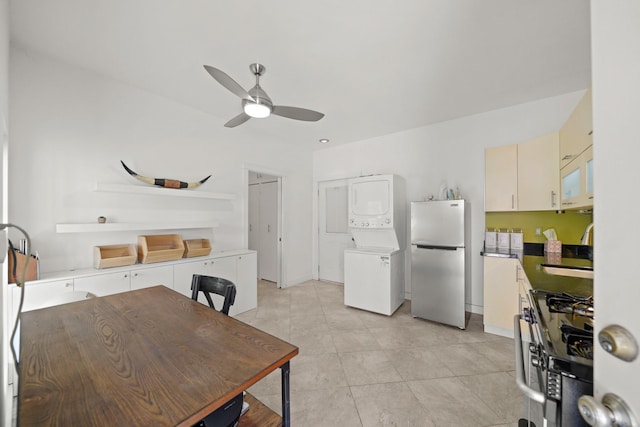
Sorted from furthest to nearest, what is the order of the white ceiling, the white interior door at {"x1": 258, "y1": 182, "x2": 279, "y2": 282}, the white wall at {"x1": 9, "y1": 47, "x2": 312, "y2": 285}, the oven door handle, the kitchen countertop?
the white interior door at {"x1": 258, "y1": 182, "x2": 279, "y2": 282} → the white wall at {"x1": 9, "y1": 47, "x2": 312, "y2": 285} → the white ceiling → the kitchen countertop → the oven door handle

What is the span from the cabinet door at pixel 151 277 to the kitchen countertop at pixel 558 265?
3.12 metres

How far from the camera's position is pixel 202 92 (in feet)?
8.71

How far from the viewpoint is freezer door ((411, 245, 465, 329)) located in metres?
2.78

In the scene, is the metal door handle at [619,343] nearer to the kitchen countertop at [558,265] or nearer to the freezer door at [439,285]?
the kitchen countertop at [558,265]

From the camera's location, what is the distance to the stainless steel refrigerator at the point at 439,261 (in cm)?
278

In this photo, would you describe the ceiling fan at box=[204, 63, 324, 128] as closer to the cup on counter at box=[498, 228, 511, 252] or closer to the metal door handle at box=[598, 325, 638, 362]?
the metal door handle at box=[598, 325, 638, 362]

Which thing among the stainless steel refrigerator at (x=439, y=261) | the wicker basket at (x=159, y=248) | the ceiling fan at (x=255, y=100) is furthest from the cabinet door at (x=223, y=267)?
the stainless steel refrigerator at (x=439, y=261)

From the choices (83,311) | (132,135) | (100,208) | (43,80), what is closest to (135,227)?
(100,208)

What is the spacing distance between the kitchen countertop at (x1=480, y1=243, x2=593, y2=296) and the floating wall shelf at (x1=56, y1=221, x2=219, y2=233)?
10.5 ft

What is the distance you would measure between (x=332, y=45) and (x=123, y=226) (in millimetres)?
2528

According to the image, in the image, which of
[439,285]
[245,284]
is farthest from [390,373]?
[245,284]

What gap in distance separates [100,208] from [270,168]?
7.42 feet

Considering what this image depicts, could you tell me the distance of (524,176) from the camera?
8.49ft

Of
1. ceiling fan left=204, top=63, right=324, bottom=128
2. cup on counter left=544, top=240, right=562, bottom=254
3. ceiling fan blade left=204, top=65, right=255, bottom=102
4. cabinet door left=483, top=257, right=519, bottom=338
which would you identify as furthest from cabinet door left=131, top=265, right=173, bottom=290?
cup on counter left=544, top=240, right=562, bottom=254
